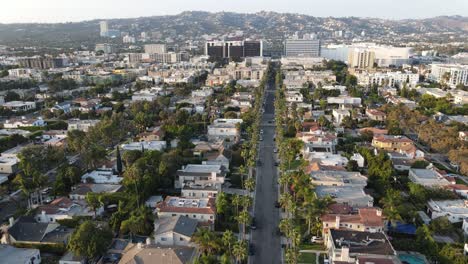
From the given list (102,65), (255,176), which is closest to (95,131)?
(255,176)

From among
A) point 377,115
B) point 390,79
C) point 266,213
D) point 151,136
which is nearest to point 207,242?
point 266,213

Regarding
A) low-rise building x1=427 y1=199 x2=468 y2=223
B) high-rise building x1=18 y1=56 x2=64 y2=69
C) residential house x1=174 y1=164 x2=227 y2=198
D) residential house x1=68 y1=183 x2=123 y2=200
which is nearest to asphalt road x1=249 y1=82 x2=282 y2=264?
residential house x1=174 y1=164 x2=227 y2=198

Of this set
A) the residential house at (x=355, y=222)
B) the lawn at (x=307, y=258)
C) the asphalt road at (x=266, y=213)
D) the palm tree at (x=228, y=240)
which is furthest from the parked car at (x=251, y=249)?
the residential house at (x=355, y=222)

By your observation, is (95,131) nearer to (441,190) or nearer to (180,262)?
(180,262)

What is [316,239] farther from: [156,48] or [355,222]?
[156,48]

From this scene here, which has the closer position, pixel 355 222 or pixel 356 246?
pixel 356 246

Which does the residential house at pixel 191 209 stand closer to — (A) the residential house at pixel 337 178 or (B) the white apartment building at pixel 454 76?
(A) the residential house at pixel 337 178
